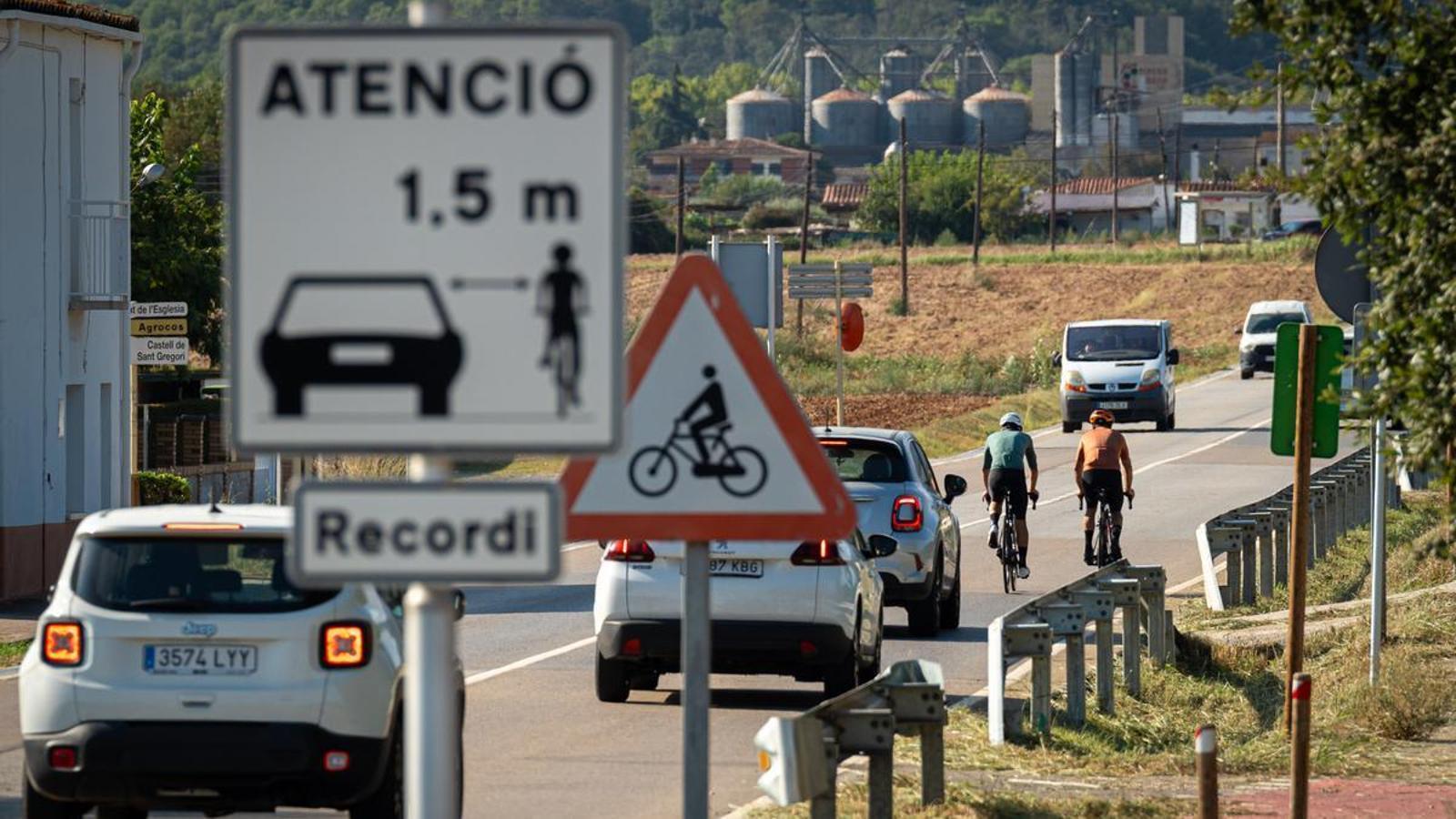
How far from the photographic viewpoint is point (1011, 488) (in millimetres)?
22531

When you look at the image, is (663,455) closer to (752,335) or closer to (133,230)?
(752,335)

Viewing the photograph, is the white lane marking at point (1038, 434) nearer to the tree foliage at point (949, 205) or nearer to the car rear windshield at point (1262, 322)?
the car rear windshield at point (1262, 322)

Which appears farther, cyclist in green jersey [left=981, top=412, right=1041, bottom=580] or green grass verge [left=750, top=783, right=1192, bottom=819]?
cyclist in green jersey [left=981, top=412, right=1041, bottom=580]

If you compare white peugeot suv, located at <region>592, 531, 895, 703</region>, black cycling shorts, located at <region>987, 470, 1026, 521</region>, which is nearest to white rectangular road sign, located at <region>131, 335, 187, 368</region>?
black cycling shorts, located at <region>987, 470, 1026, 521</region>

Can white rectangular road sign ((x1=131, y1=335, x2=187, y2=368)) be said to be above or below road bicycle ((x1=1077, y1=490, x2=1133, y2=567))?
above

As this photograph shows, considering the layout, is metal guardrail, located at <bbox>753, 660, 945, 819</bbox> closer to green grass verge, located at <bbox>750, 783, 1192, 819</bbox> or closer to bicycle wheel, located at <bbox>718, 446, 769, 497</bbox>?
green grass verge, located at <bbox>750, 783, 1192, 819</bbox>

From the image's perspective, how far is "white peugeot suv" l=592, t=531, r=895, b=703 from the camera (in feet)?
47.8

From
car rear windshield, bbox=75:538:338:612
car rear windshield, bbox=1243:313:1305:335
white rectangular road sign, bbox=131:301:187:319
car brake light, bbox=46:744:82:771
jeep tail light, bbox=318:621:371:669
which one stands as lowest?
car brake light, bbox=46:744:82:771

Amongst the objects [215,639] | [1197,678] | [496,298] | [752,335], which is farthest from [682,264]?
[1197,678]

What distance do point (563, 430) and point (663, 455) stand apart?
87.5 inches

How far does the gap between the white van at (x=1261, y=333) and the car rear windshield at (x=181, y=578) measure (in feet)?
165

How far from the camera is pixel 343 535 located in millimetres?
4227

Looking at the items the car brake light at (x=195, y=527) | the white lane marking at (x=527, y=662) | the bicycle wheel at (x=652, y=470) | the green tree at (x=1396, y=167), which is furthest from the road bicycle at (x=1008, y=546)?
the bicycle wheel at (x=652, y=470)

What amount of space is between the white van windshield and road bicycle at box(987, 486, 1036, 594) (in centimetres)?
2320
